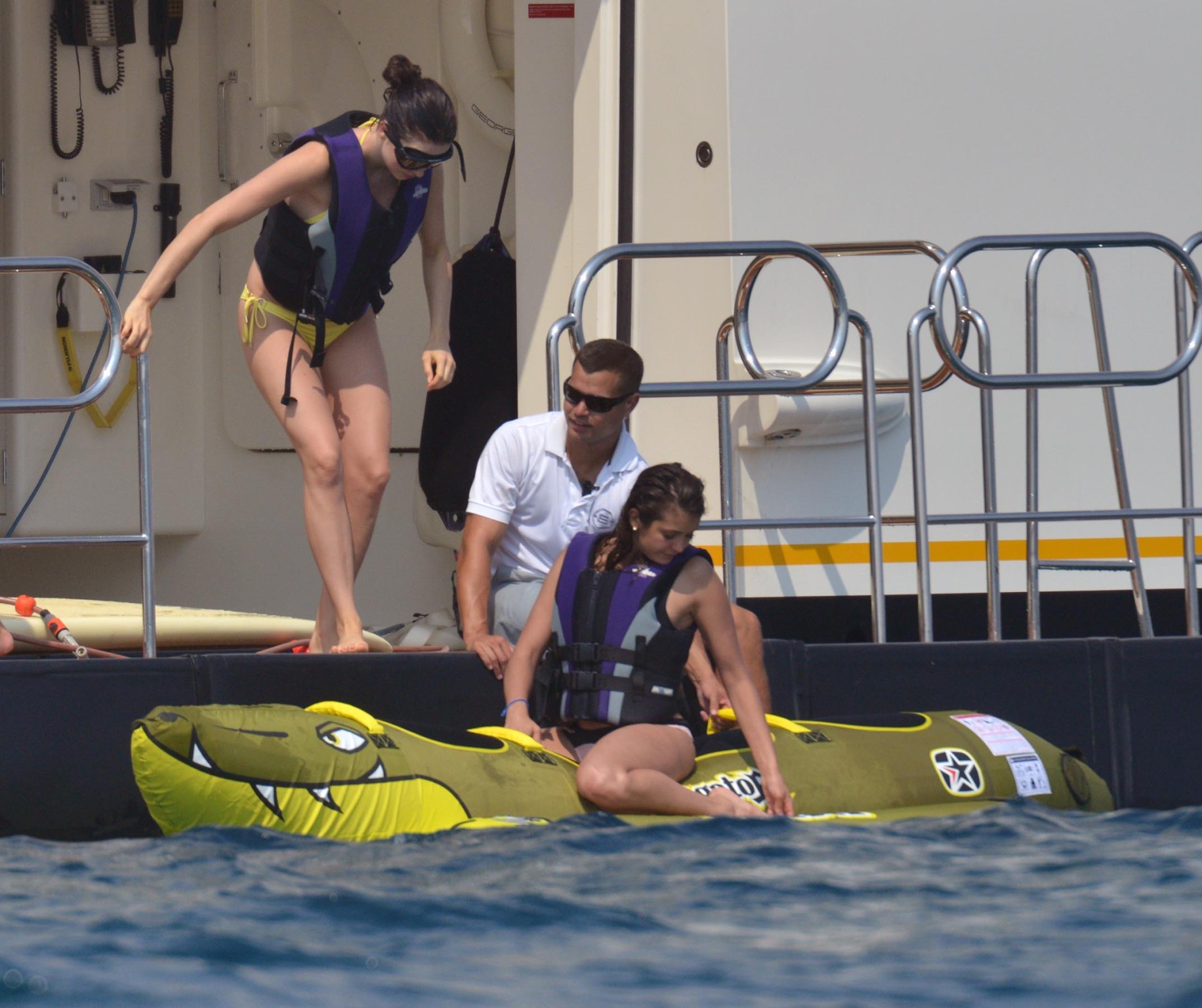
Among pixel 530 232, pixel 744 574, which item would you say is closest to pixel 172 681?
pixel 744 574

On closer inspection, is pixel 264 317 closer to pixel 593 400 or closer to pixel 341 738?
pixel 593 400

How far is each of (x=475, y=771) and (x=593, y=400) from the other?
99cm

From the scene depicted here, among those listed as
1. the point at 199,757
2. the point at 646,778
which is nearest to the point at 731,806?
the point at 646,778

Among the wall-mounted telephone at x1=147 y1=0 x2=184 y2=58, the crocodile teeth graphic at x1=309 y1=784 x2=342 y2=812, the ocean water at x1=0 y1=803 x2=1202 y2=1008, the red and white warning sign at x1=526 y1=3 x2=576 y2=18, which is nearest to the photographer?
the ocean water at x1=0 y1=803 x2=1202 y2=1008

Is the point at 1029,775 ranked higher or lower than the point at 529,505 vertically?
lower

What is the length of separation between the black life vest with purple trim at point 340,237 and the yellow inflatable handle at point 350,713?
3.76 ft

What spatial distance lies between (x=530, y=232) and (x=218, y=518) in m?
1.92

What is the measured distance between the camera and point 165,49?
22.2ft

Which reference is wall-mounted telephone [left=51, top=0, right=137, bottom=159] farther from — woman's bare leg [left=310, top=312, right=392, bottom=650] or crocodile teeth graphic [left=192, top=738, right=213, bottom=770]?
crocodile teeth graphic [left=192, top=738, right=213, bottom=770]

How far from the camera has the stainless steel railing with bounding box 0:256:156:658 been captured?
4.09 m

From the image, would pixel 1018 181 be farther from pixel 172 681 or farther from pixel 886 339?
pixel 172 681

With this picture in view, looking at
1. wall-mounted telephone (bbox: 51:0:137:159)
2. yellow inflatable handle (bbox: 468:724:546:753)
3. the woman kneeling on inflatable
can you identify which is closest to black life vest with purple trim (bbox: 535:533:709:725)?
the woman kneeling on inflatable

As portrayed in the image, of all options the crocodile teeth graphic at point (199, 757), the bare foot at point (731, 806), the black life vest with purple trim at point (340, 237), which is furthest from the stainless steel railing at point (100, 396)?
the bare foot at point (731, 806)

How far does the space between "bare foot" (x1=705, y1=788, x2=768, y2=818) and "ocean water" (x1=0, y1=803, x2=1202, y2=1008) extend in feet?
0.24
